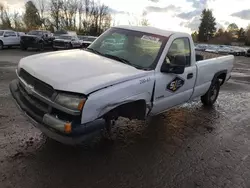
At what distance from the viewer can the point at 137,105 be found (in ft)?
13.0

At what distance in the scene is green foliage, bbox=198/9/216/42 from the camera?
278 feet

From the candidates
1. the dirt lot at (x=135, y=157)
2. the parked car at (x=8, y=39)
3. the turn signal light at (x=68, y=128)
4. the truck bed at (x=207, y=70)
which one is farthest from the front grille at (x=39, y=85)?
the parked car at (x=8, y=39)

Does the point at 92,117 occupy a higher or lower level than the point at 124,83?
lower

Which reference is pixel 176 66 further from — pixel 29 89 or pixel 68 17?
pixel 68 17

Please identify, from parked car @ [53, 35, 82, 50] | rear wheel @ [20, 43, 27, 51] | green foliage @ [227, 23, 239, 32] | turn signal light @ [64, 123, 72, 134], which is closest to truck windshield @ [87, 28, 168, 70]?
turn signal light @ [64, 123, 72, 134]

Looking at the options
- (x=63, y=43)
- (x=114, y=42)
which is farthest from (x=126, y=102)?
(x=63, y=43)

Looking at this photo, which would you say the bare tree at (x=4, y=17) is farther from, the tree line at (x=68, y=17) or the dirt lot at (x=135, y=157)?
the dirt lot at (x=135, y=157)

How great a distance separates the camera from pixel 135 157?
3.92 m

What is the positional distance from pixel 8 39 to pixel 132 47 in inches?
822

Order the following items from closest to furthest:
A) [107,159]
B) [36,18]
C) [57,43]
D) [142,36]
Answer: [107,159] → [142,36] → [57,43] → [36,18]

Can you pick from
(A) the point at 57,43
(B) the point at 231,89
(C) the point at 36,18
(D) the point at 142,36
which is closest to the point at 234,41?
(C) the point at 36,18

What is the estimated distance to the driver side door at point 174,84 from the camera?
13.7 ft

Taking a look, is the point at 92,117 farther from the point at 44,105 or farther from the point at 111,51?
the point at 111,51

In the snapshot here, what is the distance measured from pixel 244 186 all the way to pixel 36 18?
197 ft
